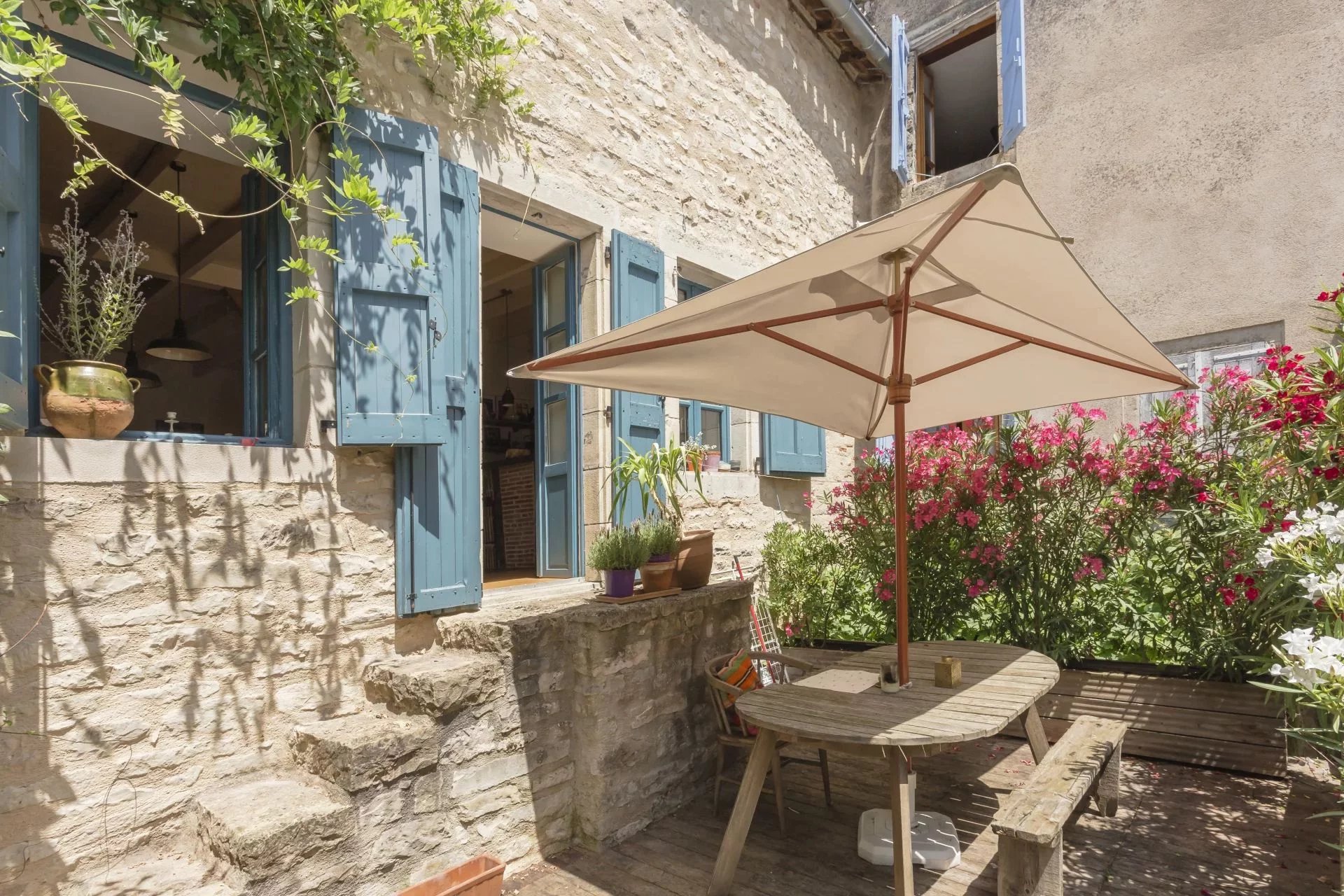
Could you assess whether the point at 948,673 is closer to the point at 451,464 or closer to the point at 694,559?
the point at 694,559

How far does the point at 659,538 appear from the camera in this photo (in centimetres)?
376

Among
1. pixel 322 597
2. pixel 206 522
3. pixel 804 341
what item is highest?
pixel 804 341

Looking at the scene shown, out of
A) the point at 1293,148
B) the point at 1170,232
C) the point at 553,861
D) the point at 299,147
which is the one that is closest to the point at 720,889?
the point at 553,861

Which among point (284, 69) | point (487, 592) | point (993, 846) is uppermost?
point (284, 69)

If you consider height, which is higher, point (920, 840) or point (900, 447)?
point (900, 447)

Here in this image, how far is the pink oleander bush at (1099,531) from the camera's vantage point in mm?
3670

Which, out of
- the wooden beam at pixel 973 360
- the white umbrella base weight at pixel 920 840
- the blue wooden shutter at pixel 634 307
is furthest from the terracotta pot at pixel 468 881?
the wooden beam at pixel 973 360

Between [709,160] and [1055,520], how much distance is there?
129 inches

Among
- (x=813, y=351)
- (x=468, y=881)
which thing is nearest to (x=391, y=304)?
(x=813, y=351)

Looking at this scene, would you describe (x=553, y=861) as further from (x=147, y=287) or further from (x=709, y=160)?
(x=147, y=287)

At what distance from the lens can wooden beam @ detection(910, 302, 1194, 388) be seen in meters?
2.79

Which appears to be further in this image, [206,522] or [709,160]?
[709,160]

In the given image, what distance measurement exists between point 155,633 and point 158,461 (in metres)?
0.58

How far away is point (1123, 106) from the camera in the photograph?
6.36 metres
